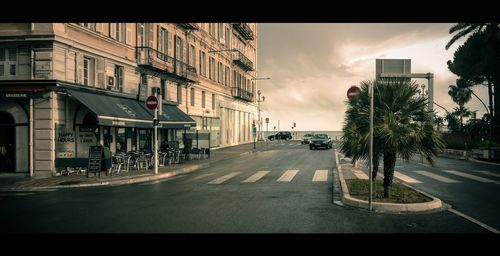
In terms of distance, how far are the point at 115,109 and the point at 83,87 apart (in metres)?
1.84

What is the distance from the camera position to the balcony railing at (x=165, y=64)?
82.1 ft

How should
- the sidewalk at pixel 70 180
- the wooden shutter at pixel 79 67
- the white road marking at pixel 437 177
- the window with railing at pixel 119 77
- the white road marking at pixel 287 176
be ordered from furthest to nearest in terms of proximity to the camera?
the window with railing at pixel 119 77 → the wooden shutter at pixel 79 67 → the white road marking at pixel 287 176 → the white road marking at pixel 437 177 → the sidewalk at pixel 70 180

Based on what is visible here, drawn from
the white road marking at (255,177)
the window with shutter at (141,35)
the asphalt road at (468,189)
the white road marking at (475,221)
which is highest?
the window with shutter at (141,35)

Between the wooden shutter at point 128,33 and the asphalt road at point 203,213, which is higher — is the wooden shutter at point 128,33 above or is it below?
above

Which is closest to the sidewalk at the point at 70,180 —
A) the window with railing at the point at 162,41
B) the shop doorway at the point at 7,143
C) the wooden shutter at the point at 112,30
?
the shop doorway at the point at 7,143

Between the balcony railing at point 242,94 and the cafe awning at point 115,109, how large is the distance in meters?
24.6

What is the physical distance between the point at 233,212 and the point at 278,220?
126 centimetres

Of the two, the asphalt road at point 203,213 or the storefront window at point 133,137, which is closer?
the asphalt road at point 203,213

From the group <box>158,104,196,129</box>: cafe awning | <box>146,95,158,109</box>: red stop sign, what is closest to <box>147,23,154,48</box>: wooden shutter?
<box>158,104,196,129</box>: cafe awning

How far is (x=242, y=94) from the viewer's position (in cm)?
5138

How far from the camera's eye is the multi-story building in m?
17.3

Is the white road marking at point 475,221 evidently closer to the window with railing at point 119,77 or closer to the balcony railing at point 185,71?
the window with railing at point 119,77

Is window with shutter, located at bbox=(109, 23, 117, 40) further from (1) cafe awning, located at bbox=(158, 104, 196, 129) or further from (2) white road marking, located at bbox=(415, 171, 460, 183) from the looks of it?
(2) white road marking, located at bbox=(415, 171, 460, 183)

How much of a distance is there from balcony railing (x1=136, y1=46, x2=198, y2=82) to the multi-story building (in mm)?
62
